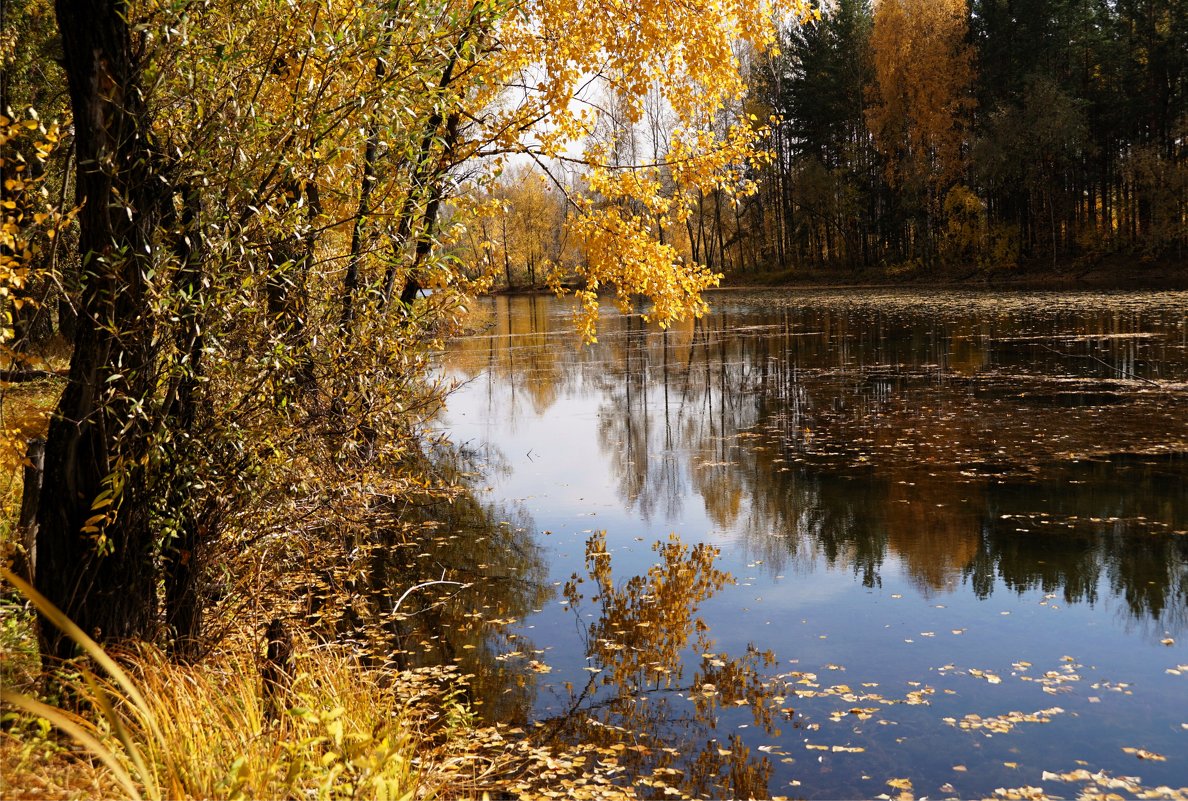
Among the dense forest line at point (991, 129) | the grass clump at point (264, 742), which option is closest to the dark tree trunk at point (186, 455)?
the grass clump at point (264, 742)

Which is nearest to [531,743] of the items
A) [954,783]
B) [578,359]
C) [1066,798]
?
[954,783]

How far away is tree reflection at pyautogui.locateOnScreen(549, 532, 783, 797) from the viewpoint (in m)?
5.59

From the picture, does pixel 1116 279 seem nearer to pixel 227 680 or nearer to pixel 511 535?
pixel 511 535

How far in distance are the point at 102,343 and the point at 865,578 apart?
6.97 m

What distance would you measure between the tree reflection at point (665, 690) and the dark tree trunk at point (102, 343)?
3.14 meters

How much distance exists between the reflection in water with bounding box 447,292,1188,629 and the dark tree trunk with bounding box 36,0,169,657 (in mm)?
6453

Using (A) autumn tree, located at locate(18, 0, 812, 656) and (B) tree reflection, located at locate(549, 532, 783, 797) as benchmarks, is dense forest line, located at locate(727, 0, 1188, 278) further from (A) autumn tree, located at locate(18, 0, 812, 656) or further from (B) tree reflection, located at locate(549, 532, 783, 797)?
(A) autumn tree, located at locate(18, 0, 812, 656)

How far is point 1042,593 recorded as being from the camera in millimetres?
8117

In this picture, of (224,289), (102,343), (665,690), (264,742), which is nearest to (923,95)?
(665,690)

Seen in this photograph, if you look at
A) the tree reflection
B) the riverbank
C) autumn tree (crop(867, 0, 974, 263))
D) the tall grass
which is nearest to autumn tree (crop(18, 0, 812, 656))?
the tall grass

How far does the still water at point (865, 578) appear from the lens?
572cm

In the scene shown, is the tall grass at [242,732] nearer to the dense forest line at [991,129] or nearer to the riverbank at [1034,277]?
the dense forest line at [991,129]

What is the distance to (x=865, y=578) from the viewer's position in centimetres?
890

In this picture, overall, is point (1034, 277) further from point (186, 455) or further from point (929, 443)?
point (186, 455)
